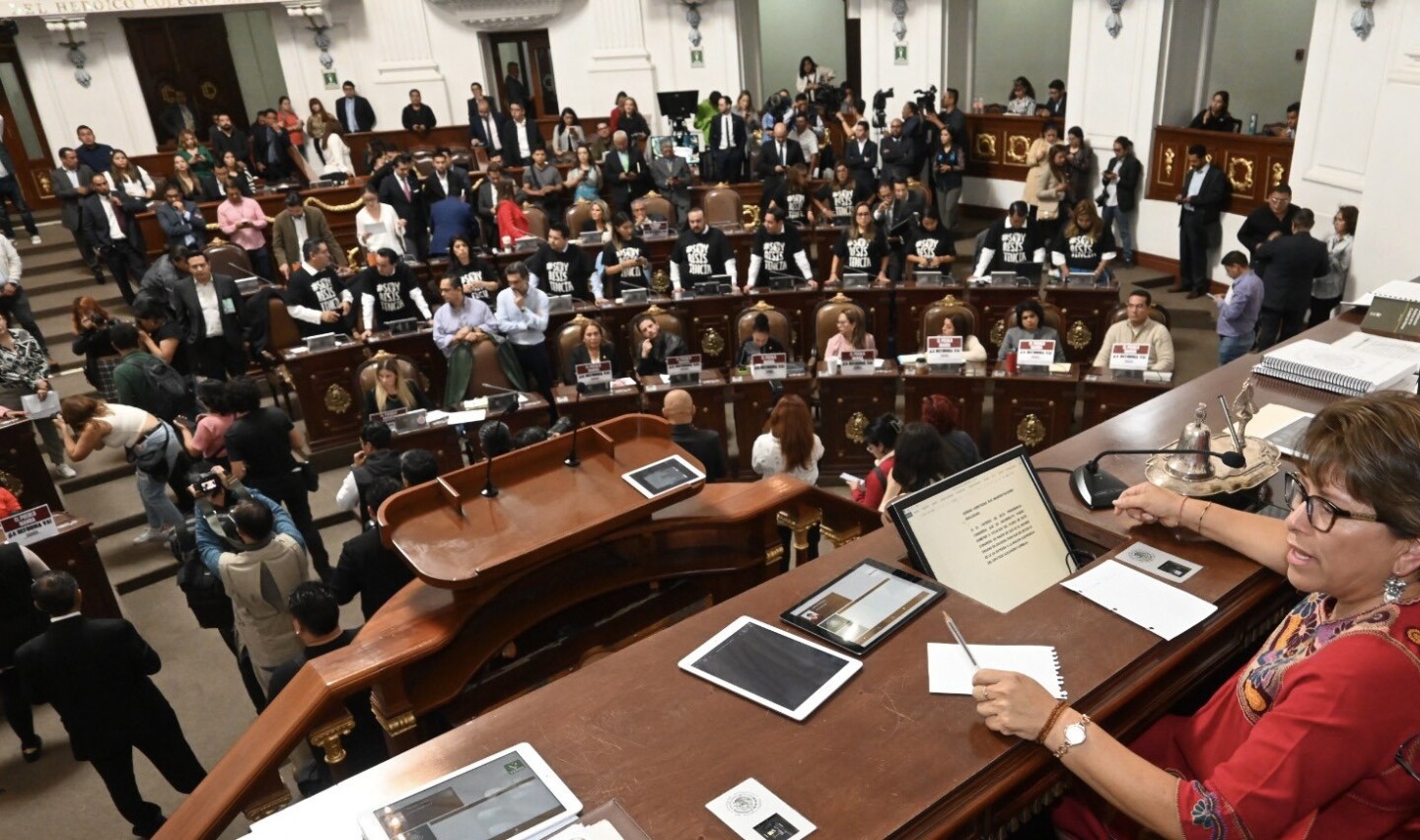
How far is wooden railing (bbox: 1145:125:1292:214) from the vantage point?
355 inches

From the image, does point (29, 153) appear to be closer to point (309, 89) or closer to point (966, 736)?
Answer: point (309, 89)

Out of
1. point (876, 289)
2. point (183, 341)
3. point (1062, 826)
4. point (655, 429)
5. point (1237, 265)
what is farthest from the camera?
point (876, 289)

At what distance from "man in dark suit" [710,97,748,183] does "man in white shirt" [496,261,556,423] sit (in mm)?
5046

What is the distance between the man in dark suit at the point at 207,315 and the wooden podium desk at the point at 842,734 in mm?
6619

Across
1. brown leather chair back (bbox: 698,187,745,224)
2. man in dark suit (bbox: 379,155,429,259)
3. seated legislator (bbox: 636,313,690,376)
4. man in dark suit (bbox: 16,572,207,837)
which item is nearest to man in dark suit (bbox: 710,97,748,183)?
brown leather chair back (bbox: 698,187,745,224)

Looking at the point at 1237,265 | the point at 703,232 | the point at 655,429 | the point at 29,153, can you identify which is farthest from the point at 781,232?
the point at 29,153

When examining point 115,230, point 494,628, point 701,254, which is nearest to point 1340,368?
point 494,628

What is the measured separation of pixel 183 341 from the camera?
284 inches

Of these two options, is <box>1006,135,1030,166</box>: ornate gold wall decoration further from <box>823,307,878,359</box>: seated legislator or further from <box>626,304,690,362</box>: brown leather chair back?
<box>626,304,690,362</box>: brown leather chair back

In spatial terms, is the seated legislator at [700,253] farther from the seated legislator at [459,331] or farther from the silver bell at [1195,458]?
the silver bell at [1195,458]

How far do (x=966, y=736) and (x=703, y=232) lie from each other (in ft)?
23.6

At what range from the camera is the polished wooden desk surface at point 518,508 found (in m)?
2.34

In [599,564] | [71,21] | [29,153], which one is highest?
[71,21]

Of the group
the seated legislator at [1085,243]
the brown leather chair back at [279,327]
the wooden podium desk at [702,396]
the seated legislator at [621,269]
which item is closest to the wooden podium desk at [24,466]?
the brown leather chair back at [279,327]
